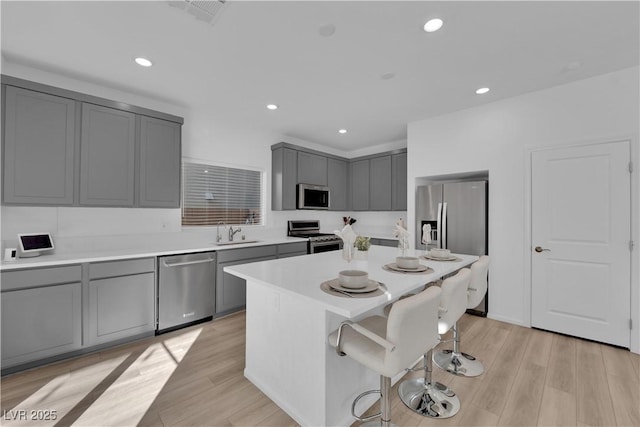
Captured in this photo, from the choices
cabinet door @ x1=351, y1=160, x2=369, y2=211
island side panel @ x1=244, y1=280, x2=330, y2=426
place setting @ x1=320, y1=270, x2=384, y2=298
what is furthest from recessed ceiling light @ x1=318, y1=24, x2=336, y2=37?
cabinet door @ x1=351, y1=160, x2=369, y2=211

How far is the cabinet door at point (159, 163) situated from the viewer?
3037mm

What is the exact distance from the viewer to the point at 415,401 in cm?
185

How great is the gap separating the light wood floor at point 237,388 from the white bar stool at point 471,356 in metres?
0.08

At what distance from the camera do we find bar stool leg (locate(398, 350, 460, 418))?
176 centimetres

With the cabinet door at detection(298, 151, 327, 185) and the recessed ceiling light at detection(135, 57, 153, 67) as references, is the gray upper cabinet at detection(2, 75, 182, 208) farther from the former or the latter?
the cabinet door at detection(298, 151, 327, 185)

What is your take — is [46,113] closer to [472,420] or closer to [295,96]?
[295,96]

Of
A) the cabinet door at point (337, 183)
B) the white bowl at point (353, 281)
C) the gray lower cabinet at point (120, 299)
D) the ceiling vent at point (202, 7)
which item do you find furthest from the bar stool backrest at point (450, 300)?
the cabinet door at point (337, 183)

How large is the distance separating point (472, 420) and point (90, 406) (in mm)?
2582

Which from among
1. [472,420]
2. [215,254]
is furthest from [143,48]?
[472,420]

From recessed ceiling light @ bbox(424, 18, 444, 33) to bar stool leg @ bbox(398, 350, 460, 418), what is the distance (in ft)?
7.87

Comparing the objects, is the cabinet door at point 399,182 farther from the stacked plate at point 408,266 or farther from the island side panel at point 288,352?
the island side panel at point 288,352

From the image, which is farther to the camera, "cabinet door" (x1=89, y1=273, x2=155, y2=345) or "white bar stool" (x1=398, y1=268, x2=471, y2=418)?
"cabinet door" (x1=89, y1=273, x2=155, y2=345)

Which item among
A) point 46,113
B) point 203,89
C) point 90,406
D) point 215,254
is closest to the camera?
point 90,406

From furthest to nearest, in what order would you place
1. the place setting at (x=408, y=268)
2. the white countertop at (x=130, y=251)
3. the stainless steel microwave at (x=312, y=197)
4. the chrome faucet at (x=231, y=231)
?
the stainless steel microwave at (x=312, y=197)
the chrome faucet at (x=231, y=231)
the white countertop at (x=130, y=251)
the place setting at (x=408, y=268)
